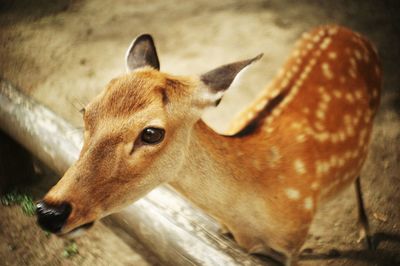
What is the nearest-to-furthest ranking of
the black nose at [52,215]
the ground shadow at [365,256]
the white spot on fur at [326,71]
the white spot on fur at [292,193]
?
1. the black nose at [52,215]
2. the white spot on fur at [292,193]
3. the white spot on fur at [326,71]
4. the ground shadow at [365,256]

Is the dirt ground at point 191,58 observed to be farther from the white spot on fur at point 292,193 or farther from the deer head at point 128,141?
the deer head at point 128,141

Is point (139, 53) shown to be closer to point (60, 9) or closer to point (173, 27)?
point (173, 27)

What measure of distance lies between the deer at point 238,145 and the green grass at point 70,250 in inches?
39.3

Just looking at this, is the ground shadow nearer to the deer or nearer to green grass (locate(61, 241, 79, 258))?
the deer

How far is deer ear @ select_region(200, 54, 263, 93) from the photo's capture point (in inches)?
51.4

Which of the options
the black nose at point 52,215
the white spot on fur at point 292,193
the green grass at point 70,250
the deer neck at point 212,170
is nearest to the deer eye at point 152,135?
the deer neck at point 212,170

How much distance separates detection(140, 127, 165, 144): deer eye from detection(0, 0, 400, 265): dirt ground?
4.02 feet

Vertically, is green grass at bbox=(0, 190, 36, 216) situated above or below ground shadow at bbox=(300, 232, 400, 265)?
above

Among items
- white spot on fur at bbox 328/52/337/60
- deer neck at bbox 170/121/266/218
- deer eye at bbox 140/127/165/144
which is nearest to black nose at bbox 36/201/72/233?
deer eye at bbox 140/127/165/144

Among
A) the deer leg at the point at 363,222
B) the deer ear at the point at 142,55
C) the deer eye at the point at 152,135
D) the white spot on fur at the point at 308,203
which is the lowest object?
the deer leg at the point at 363,222

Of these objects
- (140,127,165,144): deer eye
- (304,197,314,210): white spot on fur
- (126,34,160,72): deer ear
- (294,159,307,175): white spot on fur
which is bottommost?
(304,197,314,210): white spot on fur

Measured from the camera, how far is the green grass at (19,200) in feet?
8.18

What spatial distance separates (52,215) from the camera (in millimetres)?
1135

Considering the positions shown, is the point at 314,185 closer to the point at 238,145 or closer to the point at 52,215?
the point at 238,145
